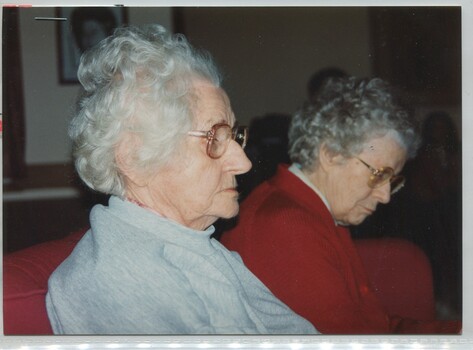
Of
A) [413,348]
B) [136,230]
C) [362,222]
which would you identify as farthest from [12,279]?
[413,348]

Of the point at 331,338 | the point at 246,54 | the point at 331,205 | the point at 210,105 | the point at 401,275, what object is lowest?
the point at 331,338

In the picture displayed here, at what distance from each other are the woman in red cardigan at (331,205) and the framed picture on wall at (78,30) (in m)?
0.67

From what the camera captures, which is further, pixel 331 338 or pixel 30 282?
pixel 331 338

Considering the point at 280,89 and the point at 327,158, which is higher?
the point at 280,89

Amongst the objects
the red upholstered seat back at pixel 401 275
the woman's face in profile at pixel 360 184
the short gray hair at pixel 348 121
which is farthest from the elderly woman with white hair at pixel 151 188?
the red upholstered seat back at pixel 401 275

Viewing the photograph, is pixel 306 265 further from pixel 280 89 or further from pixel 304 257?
pixel 280 89

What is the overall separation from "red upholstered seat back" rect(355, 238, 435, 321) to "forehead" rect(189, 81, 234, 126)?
0.62 metres

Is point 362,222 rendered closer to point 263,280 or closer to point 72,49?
point 263,280

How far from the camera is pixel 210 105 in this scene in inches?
71.0

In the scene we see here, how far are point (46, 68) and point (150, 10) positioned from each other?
381mm

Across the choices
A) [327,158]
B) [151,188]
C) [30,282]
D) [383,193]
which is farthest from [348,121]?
[30,282]

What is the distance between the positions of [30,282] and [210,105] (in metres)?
0.75

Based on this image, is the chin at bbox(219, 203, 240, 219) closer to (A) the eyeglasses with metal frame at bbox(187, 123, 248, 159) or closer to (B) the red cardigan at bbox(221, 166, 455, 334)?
(B) the red cardigan at bbox(221, 166, 455, 334)

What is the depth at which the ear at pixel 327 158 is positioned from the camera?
2.01 metres
